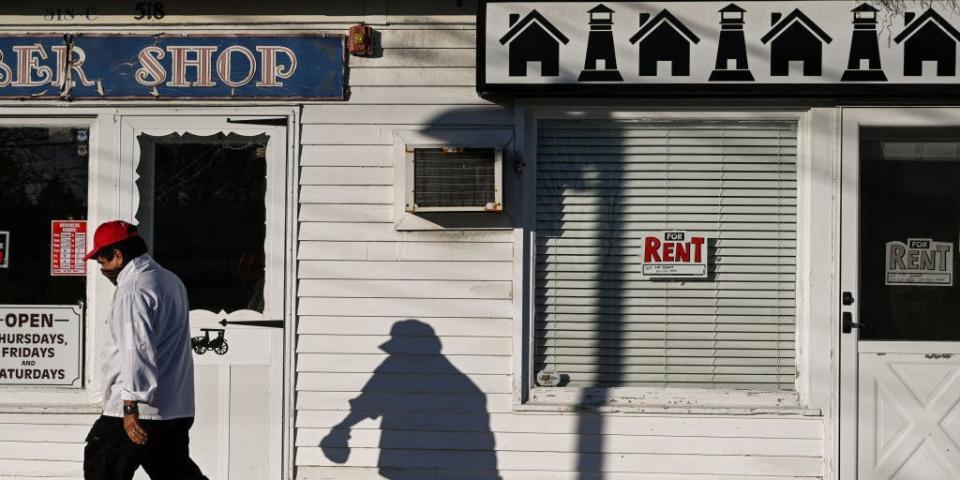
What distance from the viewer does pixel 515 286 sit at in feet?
24.3

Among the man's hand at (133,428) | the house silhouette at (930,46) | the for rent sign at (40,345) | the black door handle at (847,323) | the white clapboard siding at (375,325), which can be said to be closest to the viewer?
the man's hand at (133,428)

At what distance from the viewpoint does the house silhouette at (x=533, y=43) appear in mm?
7328

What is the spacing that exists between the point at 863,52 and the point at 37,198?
530 centimetres

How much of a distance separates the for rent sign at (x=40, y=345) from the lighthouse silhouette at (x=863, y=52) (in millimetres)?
5094

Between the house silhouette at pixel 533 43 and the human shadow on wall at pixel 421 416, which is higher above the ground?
the house silhouette at pixel 533 43

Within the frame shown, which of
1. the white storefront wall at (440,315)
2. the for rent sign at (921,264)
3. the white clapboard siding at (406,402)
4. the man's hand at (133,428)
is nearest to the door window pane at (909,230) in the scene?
the for rent sign at (921,264)

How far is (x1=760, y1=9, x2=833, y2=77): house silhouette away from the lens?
723 cm

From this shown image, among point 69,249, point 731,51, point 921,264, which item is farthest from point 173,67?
point 921,264

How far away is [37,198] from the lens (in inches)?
304

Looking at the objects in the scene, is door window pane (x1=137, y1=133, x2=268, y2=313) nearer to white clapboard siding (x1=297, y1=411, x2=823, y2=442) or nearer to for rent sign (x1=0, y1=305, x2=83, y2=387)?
for rent sign (x1=0, y1=305, x2=83, y2=387)

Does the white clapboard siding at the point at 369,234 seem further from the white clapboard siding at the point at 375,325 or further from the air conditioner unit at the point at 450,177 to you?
the white clapboard siding at the point at 375,325

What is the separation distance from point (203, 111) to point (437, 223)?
166 centimetres

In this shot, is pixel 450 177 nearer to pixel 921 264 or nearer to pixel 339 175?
pixel 339 175

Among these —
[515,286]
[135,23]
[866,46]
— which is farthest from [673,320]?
[135,23]
